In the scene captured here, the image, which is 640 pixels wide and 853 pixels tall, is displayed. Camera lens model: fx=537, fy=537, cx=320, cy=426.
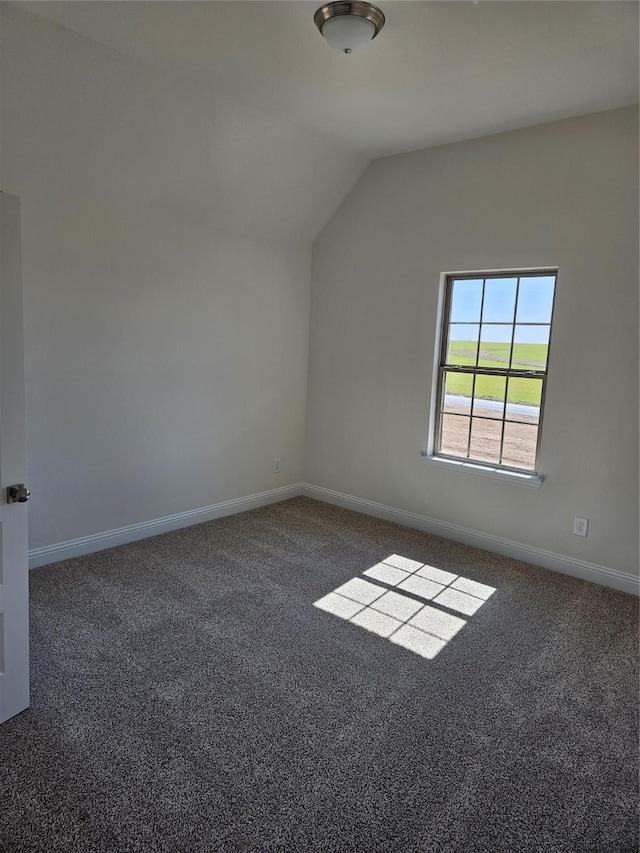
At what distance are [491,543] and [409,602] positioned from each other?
108cm

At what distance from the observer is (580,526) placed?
3.47 metres

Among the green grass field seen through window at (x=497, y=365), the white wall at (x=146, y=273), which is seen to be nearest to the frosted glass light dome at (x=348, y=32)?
the white wall at (x=146, y=273)

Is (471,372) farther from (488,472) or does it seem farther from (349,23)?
(349,23)

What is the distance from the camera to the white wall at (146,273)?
287 cm

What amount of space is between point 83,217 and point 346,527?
112 inches

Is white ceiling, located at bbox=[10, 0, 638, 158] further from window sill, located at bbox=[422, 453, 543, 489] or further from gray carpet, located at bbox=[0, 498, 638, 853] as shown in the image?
gray carpet, located at bbox=[0, 498, 638, 853]

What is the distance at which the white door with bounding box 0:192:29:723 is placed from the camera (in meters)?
1.91

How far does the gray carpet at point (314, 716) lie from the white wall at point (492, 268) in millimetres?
600

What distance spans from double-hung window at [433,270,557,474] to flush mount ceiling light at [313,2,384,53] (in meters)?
1.90

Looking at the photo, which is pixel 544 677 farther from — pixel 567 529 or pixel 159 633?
pixel 159 633

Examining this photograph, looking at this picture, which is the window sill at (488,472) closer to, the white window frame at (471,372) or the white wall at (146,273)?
the white window frame at (471,372)

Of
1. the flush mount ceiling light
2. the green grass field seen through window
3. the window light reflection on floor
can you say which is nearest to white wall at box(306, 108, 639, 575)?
the green grass field seen through window

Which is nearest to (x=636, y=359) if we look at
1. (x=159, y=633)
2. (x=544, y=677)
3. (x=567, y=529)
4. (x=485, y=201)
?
(x=567, y=529)

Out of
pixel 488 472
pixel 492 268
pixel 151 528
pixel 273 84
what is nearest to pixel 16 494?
pixel 151 528
